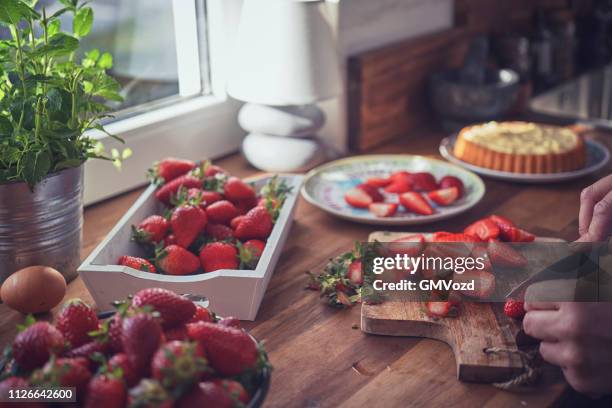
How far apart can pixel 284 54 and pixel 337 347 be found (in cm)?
67

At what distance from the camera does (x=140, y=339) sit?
708mm

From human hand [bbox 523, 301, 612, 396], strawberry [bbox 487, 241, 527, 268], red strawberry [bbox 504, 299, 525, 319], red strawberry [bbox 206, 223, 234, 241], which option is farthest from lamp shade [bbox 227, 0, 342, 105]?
human hand [bbox 523, 301, 612, 396]

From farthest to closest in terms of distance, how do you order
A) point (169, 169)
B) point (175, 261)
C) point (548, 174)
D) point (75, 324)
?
point (548, 174) → point (169, 169) → point (175, 261) → point (75, 324)

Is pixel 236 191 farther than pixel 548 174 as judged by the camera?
No

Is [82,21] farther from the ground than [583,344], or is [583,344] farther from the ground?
[82,21]

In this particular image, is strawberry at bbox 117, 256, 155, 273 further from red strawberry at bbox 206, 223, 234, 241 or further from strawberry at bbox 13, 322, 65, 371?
strawberry at bbox 13, 322, 65, 371

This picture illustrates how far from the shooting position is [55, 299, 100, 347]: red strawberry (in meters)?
0.77

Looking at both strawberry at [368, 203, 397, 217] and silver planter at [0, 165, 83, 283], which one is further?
strawberry at [368, 203, 397, 217]

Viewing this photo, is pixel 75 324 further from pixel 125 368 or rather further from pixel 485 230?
pixel 485 230

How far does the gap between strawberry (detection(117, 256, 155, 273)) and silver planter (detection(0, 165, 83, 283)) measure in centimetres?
11

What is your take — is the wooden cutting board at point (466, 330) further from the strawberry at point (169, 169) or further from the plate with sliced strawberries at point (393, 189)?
the strawberry at point (169, 169)

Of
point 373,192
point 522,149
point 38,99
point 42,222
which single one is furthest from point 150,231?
point 522,149

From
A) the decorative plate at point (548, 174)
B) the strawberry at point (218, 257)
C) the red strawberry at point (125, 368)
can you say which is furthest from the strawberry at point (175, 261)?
the decorative plate at point (548, 174)

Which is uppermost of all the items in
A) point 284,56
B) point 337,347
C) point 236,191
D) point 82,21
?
point 82,21
